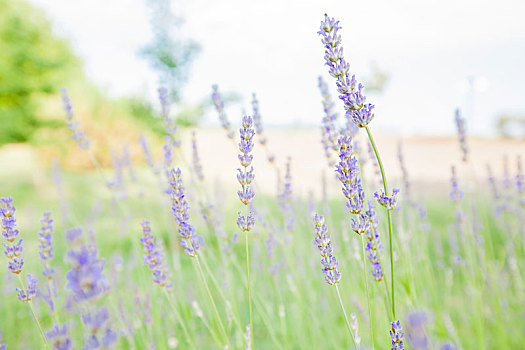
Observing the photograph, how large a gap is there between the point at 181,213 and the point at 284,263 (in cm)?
183

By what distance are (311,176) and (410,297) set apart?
36.4 ft

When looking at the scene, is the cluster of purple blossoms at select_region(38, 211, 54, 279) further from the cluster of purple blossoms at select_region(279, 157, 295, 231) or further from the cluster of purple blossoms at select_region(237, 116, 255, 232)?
the cluster of purple blossoms at select_region(279, 157, 295, 231)

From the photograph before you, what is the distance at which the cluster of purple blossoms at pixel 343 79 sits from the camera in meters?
0.90

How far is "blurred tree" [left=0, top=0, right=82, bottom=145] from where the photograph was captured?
9844 millimetres

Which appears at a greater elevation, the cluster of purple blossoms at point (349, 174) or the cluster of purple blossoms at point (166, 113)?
the cluster of purple blossoms at point (166, 113)

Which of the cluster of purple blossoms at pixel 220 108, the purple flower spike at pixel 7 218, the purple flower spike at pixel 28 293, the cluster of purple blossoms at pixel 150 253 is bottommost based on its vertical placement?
the purple flower spike at pixel 28 293

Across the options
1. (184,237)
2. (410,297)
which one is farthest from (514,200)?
(184,237)

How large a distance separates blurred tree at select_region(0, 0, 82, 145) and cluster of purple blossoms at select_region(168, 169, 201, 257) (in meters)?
10.3

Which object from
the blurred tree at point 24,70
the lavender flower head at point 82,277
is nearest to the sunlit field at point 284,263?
the lavender flower head at point 82,277

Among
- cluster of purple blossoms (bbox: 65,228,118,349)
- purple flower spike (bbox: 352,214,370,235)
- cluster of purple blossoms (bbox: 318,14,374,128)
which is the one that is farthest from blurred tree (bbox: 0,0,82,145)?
cluster of purple blossoms (bbox: 65,228,118,349)

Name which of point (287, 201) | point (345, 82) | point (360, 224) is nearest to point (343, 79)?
point (345, 82)

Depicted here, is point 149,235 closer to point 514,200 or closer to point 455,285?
point 514,200

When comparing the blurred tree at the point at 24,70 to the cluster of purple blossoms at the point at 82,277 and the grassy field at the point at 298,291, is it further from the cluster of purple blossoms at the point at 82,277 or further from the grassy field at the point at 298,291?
the cluster of purple blossoms at the point at 82,277

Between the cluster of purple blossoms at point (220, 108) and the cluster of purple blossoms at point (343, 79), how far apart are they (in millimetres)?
873
